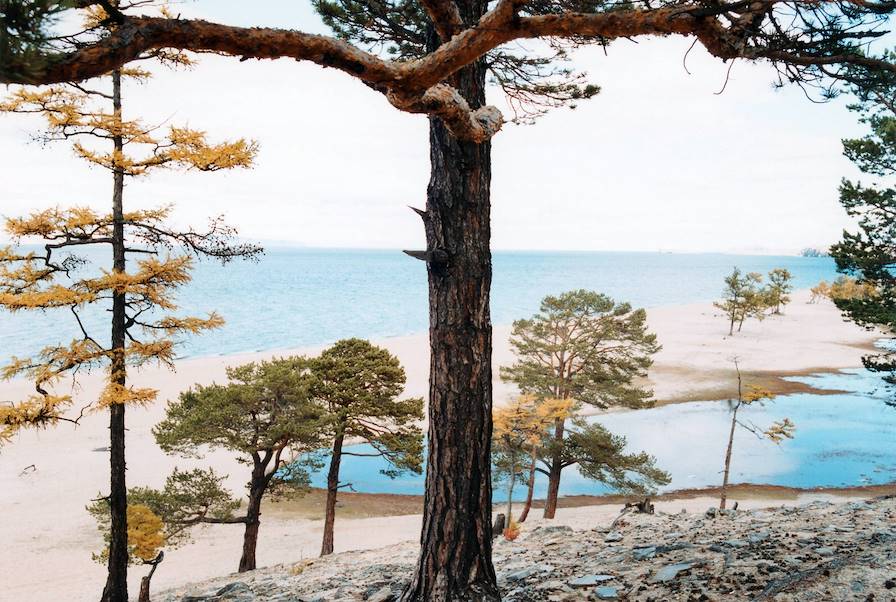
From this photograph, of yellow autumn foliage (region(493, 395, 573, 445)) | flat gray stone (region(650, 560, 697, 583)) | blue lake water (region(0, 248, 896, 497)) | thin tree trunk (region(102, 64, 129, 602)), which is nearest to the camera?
flat gray stone (region(650, 560, 697, 583))

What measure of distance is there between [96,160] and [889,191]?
16061mm

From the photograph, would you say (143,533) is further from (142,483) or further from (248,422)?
(142,483)

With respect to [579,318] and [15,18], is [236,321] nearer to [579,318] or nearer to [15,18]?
[579,318]

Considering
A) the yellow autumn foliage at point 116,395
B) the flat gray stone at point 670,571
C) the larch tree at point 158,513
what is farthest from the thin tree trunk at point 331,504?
the flat gray stone at point 670,571

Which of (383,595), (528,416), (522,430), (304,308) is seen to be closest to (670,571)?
(383,595)

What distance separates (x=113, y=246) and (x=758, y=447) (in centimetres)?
2572

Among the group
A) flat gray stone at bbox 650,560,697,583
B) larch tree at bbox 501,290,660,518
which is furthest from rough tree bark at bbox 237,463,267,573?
flat gray stone at bbox 650,560,697,583

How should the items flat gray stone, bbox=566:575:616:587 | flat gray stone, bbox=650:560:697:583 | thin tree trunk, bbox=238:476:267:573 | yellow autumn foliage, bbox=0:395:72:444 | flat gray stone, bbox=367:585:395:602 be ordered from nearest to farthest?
flat gray stone, bbox=650:560:697:583 < flat gray stone, bbox=566:575:616:587 < flat gray stone, bbox=367:585:395:602 < yellow autumn foliage, bbox=0:395:72:444 < thin tree trunk, bbox=238:476:267:573

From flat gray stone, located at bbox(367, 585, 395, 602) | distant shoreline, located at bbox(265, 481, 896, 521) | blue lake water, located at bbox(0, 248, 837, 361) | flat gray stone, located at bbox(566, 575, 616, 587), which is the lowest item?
distant shoreline, located at bbox(265, 481, 896, 521)

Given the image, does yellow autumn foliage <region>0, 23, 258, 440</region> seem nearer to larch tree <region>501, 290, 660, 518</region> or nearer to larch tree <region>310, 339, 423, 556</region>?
larch tree <region>310, 339, 423, 556</region>

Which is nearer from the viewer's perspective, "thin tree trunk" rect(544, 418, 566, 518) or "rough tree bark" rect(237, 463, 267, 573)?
"rough tree bark" rect(237, 463, 267, 573)

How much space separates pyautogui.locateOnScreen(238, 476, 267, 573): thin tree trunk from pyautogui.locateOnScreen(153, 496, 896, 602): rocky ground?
4.54 m

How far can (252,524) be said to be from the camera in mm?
12180

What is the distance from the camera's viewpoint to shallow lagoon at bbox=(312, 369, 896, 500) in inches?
794
